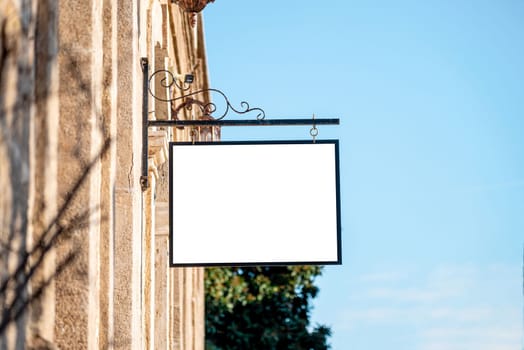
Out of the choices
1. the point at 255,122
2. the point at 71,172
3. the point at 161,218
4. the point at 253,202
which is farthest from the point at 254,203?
the point at 161,218

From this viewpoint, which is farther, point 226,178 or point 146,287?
point 146,287

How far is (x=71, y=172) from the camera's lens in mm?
7199

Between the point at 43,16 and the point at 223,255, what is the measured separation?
2308 millimetres

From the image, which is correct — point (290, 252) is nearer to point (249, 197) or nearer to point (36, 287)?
point (249, 197)

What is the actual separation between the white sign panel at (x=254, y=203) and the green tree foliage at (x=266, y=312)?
23164 mm

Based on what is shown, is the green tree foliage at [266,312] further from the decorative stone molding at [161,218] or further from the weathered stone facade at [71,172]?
the weathered stone facade at [71,172]

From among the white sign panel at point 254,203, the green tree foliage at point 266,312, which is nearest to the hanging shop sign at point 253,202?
the white sign panel at point 254,203

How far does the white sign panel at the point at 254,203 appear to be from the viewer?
28.1 feet

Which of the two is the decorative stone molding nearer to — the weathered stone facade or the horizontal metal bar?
the weathered stone facade

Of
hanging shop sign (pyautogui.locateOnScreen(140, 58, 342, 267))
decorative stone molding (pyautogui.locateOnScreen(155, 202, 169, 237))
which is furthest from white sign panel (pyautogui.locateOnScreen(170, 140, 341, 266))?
decorative stone molding (pyautogui.locateOnScreen(155, 202, 169, 237))

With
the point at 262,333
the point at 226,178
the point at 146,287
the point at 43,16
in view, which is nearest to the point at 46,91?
the point at 43,16

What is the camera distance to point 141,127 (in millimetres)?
8953

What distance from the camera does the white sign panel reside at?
28.1 feet

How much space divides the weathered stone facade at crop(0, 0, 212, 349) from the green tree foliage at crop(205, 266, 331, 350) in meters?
22.5
